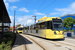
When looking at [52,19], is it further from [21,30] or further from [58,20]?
[21,30]

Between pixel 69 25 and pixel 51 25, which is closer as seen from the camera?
pixel 51 25

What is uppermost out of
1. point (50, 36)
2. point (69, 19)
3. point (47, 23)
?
point (69, 19)

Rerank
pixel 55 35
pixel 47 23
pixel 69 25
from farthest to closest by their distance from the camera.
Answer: pixel 69 25 < pixel 47 23 < pixel 55 35

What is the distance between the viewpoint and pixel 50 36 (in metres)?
13.7

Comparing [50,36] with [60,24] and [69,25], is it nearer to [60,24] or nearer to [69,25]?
[60,24]

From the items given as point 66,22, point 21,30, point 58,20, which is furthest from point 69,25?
point 58,20

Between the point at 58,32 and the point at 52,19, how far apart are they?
6.67 ft

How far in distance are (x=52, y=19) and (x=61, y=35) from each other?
2.56 m

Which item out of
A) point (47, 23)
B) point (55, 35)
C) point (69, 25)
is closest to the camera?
point (55, 35)

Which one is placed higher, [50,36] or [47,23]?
[47,23]

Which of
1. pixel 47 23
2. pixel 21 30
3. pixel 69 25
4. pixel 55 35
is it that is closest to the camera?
pixel 55 35

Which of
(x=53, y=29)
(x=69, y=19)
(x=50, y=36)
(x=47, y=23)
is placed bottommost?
(x=50, y=36)

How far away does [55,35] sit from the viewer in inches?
524

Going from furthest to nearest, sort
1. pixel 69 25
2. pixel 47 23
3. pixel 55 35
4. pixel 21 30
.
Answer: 1. pixel 69 25
2. pixel 21 30
3. pixel 47 23
4. pixel 55 35
